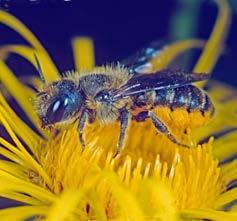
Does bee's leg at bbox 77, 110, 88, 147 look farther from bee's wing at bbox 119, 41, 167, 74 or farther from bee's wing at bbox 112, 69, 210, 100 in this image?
bee's wing at bbox 119, 41, 167, 74

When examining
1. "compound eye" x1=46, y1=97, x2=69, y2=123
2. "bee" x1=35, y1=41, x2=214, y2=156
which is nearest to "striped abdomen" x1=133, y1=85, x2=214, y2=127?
"bee" x1=35, y1=41, x2=214, y2=156

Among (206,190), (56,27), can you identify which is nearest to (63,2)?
(56,27)

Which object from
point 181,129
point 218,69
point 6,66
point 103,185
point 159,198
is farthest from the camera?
point 218,69

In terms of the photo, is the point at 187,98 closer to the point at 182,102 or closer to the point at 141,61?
the point at 182,102

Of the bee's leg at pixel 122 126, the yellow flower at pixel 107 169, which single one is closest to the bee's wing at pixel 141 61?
the yellow flower at pixel 107 169

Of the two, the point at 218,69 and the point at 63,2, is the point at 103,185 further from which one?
the point at 218,69

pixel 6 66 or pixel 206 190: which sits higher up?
pixel 6 66
